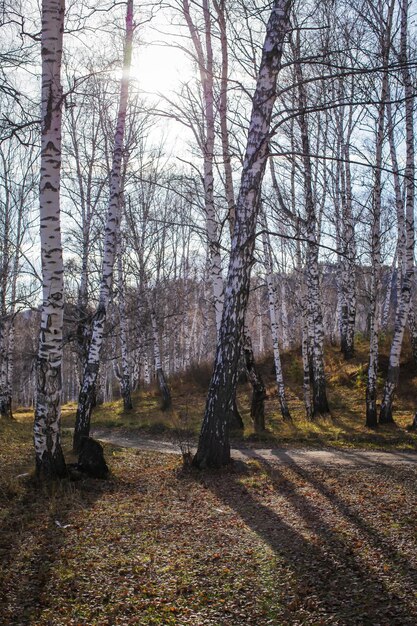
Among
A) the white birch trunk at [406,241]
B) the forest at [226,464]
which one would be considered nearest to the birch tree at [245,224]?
the forest at [226,464]

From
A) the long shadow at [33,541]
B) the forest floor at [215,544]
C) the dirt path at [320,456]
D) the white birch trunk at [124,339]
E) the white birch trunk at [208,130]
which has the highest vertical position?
the white birch trunk at [208,130]

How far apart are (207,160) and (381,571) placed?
9753 mm

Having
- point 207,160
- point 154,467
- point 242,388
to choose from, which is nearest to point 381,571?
point 154,467

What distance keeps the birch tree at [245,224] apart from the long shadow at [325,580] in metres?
2.21

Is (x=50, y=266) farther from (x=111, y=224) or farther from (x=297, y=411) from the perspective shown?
(x=297, y=411)

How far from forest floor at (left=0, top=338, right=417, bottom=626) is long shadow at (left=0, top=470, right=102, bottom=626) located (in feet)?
0.05

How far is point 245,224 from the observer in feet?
24.7

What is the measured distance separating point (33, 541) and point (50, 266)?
356 cm

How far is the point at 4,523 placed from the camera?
512 centimetres

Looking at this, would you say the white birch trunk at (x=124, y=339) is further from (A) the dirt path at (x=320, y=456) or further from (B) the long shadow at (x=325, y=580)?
(B) the long shadow at (x=325, y=580)

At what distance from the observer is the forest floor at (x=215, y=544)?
3.35 m

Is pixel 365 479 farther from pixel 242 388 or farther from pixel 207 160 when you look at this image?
pixel 242 388

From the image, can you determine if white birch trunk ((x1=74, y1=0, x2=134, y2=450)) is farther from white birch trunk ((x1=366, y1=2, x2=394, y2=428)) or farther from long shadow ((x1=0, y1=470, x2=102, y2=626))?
white birch trunk ((x1=366, y1=2, x2=394, y2=428))

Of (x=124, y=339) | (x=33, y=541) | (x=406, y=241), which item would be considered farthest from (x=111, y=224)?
(x=124, y=339)
